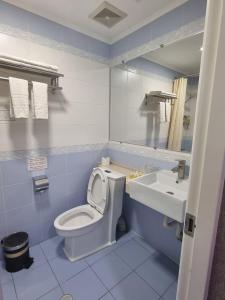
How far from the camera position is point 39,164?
180 centimetres

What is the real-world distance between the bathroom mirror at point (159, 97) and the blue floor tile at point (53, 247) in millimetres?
1389

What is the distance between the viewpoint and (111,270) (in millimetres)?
1604

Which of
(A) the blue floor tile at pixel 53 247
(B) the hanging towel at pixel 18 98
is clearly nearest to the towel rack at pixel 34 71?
(B) the hanging towel at pixel 18 98

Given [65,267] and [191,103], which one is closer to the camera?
[191,103]

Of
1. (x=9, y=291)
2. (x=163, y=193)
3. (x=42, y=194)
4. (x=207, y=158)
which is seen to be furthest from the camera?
(x=42, y=194)

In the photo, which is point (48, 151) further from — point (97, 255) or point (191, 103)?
point (191, 103)

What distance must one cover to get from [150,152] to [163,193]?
2.20 feet

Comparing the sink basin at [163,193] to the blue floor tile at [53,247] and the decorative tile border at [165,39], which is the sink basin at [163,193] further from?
the decorative tile border at [165,39]

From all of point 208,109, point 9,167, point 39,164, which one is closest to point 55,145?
point 39,164

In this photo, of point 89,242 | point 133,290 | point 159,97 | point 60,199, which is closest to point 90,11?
point 159,97

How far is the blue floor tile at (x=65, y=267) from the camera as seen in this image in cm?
154

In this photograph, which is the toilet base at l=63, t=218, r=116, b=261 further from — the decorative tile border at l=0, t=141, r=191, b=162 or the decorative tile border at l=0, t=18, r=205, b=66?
the decorative tile border at l=0, t=18, r=205, b=66

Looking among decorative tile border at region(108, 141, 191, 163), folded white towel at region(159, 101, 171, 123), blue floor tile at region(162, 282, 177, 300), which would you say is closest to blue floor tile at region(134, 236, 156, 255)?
blue floor tile at region(162, 282, 177, 300)

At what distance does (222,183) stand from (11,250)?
1761 millimetres
